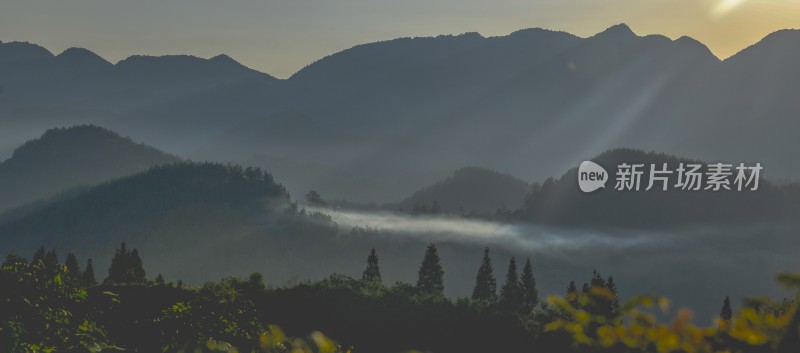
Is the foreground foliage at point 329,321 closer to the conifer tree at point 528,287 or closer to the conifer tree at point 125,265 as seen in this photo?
the conifer tree at point 125,265

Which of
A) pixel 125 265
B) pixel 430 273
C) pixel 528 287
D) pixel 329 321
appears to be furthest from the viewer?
pixel 528 287

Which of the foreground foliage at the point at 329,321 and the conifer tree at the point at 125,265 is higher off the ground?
the foreground foliage at the point at 329,321

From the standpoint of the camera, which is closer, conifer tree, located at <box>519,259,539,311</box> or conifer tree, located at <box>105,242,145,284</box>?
conifer tree, located at <box>105,242,145,284</box>

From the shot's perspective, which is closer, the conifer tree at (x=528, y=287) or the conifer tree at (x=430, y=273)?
the conifer tree at (x=528, y=287)

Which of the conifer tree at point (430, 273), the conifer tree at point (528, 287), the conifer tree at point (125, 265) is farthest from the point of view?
the conifer tree at point (430, 273)

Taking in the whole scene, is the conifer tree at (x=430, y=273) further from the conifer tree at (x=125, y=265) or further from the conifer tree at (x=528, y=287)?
the conifer tree at (x=125, y=265)

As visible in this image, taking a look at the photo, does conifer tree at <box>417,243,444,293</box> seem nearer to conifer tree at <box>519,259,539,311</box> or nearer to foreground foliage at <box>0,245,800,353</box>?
conifer tree at <box>519,259,539,311</box>

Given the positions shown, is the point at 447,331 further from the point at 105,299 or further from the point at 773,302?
the point at 773,302

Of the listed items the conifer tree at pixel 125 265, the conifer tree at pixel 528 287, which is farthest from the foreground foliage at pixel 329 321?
the conifer tree at pixel 528 287

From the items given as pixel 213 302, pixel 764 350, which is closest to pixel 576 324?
pixel 764 350

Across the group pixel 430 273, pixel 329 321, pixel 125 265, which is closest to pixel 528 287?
pixel 430 273

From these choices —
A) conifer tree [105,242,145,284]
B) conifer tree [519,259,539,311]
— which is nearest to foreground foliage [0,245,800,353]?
conifer tree [105,242,145,284]

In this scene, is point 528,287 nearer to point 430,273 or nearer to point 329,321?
point 430,273

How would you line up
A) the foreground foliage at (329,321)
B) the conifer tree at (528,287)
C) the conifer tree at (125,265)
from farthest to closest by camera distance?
1. the conifer tree at (528,287)
2. the conifer tree at (125,265)
3. the foreground foliage at (329,321)
